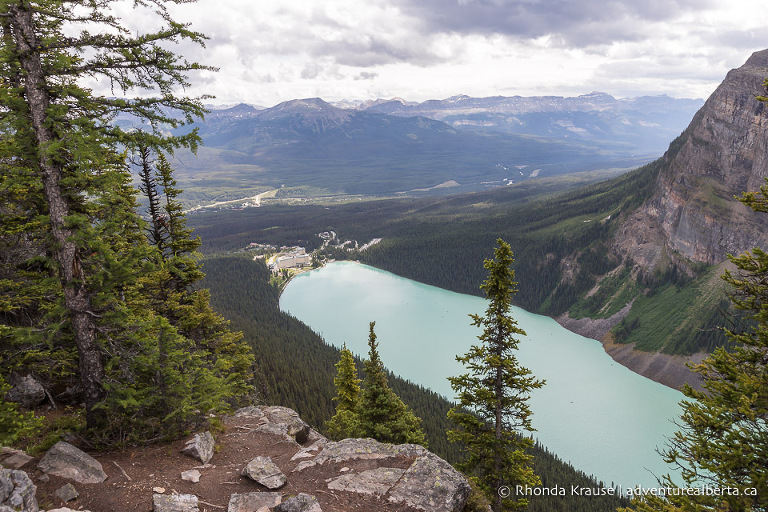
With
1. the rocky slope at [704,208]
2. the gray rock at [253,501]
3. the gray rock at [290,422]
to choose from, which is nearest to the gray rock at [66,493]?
the gray rock at [253,501]

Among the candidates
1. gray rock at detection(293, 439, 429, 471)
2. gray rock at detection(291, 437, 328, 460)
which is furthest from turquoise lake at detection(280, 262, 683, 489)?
gray rock at detection(291, 437, 328, 460)

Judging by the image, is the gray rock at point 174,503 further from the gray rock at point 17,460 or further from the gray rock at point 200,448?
the gray rock at point 17,460

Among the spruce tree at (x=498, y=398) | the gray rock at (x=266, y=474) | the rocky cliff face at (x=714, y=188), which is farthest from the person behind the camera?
the rocky cliff face at (x=714, y=188)

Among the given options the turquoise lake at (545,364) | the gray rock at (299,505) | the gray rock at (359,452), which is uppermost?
the gray rock at (299,505)

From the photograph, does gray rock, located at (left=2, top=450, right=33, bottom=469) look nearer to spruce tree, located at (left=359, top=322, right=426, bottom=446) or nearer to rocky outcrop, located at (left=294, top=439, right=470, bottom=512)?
rocky outcrop, located at (left=294, top=439, right=470, bottom=512)

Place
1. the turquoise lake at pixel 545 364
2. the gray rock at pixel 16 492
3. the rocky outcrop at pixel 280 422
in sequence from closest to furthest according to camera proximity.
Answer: the gray rock at pixel 16 492 < the rocky outcrop at pixel 280 422 < the turquoise lake at pixel 545 364
